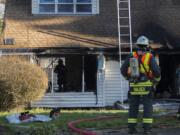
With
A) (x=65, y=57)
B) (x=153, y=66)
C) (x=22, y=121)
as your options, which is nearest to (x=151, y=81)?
→ (x=153, y=66)

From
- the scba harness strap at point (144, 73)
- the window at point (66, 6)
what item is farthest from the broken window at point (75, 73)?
the scba harness strap at point (144, 73)

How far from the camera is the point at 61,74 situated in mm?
22609

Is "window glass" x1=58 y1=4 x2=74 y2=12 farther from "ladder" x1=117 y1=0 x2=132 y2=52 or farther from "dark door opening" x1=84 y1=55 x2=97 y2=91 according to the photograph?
"dark door opening" x1=84 y1=55 x2=97 y2=91

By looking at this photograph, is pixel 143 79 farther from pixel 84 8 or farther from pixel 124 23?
pixel 84 8

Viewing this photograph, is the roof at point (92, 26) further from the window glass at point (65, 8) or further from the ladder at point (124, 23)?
the window glass at point (65, 8)

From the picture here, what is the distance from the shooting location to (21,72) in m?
18.4

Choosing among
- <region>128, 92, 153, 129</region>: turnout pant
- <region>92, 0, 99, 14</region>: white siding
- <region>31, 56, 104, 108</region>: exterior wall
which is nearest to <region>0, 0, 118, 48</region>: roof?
<region>92, 0, 99, 14</region>: white siding

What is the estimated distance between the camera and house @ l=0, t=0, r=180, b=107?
21.3m

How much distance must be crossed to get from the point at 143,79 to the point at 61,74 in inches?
480

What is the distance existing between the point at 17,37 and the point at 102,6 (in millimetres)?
3895

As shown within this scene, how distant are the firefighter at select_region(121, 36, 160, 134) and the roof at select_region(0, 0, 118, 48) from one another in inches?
416

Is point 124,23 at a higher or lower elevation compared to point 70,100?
higher

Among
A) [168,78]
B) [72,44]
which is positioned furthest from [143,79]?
[168,78]

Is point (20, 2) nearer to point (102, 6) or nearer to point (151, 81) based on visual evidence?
point (102, 6)
